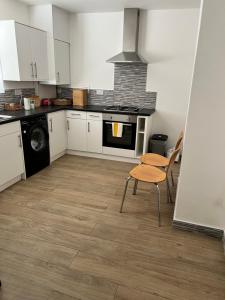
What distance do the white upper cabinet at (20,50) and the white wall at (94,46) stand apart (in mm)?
733

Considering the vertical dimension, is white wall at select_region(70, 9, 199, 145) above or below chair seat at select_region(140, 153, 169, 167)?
above

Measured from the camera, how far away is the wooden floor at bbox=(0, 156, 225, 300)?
153 centimetres

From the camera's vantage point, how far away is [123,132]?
364cm

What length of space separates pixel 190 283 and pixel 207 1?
205 cm

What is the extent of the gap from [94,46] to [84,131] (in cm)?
158

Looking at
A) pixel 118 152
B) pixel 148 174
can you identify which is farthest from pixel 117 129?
pixel 148 174

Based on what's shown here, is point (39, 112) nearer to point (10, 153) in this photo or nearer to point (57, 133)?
point (57, 133)

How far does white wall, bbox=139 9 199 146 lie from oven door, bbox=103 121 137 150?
2.31ft


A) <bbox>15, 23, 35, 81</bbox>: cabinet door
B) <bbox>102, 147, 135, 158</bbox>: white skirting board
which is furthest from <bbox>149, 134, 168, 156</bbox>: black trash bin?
<bbox>15, 23, 35, 81</bbox>: cabinet door

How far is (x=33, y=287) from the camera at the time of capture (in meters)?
1.53

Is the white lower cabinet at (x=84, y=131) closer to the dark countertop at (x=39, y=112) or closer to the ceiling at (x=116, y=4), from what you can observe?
the dark countertop at (x=39, y=112)

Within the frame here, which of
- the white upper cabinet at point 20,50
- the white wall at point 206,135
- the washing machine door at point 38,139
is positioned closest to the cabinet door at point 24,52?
the white upper cabinet at point 20,50

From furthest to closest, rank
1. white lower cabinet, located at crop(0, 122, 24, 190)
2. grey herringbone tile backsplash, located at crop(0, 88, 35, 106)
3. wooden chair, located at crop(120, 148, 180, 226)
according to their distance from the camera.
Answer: grey herringbone tile backsplash, located at crop(0, 88, 35, 106), white lower cabinet, located at crop(0, 122, 24, 190), wooden chair, located at crop(120, 148, 180, 226)

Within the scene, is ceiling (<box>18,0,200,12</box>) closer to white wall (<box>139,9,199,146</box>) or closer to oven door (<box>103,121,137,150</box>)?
white wall (<box>139,9,199,146</box>)
